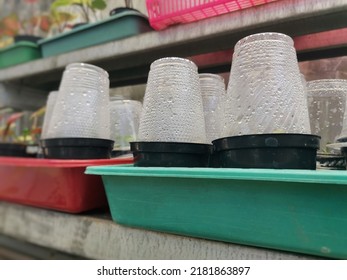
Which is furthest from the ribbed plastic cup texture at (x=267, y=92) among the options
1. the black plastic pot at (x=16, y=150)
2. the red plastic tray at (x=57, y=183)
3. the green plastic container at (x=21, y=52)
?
the green plastic container at (x=21, y=52)

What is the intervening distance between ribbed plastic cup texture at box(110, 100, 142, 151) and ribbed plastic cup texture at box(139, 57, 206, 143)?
192 millimetres

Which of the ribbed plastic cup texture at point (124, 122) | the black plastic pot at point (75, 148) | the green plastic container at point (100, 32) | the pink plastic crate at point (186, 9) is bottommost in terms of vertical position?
the black plastic pot at point (75, 148)

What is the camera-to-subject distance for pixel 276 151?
0.41m

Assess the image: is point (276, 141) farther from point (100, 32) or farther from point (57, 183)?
point (100, 32)

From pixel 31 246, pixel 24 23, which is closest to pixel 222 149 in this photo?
pixel 31 246

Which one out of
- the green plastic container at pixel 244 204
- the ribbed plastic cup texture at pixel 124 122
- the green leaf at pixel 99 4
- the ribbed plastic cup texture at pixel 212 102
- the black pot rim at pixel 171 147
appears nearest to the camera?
the green plastic container at pixel 244 204

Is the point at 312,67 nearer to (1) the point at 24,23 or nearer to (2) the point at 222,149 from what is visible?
(2) the point at 222,149

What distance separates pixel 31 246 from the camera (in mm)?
962

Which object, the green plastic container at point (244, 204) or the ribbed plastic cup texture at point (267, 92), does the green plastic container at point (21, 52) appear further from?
the ribbed plastic cup texture at point (267, 92)

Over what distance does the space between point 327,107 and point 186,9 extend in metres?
0.35

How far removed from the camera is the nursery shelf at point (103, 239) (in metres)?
0.43

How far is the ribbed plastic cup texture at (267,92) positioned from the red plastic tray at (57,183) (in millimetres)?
295

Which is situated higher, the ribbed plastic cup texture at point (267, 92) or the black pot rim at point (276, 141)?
the ribbed plastic cup texture at point (267, 92)

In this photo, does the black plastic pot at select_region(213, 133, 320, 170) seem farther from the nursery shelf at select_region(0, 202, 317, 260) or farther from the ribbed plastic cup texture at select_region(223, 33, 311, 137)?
the nursery shelf at select_region(0, 202, 317, 260)
